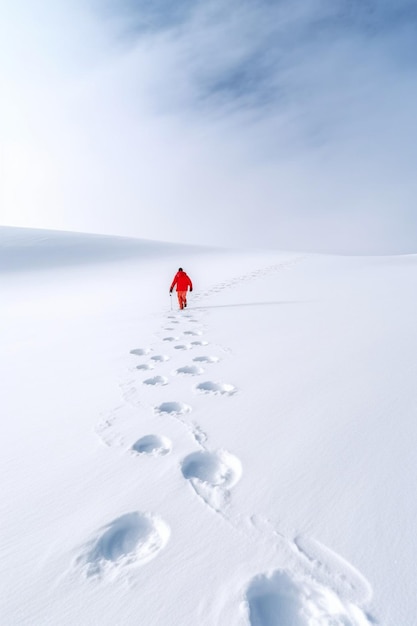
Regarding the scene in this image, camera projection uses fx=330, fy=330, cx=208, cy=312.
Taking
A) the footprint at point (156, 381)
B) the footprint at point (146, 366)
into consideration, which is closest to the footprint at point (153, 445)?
the footprint at point (156, 381)

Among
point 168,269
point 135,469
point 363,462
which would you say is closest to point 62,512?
point 135,469

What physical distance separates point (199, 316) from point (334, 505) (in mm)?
4531

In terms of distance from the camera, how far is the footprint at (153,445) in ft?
6.05

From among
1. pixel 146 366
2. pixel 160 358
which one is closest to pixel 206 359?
pixel 160 358

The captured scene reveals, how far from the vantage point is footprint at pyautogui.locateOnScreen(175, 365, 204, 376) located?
10.0ft

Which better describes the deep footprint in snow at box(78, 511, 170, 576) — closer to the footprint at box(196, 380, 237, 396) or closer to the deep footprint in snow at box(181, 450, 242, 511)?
the deep footprint in snow at box(181, 450, 242, 511)

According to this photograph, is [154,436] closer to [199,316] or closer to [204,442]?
[204,442]

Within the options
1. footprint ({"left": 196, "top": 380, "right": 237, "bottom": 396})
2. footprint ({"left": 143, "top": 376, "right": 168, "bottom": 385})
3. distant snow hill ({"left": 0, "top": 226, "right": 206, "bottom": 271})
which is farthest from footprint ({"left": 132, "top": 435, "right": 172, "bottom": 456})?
distant snow hill ({"left": 0, "top": 226, "right": 206, "bottom": 271})

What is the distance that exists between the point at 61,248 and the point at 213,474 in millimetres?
21401

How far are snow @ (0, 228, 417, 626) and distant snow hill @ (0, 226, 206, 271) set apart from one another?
50.8ft

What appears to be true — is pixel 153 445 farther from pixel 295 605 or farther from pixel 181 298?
pixel 181 298

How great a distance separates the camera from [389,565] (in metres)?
1.13

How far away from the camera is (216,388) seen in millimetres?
2717

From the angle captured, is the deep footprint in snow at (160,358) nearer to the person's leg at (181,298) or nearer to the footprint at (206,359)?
the footprint at (206,359)
